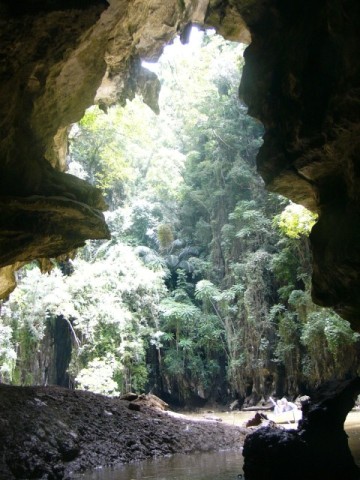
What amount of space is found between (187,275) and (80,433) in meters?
20.9

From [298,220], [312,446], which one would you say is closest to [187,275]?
[298,220]

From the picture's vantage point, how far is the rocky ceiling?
5945 millimetres

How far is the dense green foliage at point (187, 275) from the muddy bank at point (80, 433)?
734cm

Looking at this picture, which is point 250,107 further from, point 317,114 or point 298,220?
point 298,220

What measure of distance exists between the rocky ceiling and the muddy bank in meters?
2.83

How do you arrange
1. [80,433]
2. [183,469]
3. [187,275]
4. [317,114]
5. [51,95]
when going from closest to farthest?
[317,114]
[183,469]
[51,95]
[80,433]
[187,275]

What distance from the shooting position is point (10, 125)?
6.73 meters

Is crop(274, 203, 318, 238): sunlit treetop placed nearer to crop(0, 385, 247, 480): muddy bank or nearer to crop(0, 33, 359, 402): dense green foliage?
crop(0, 33, 359, 402): dense green foliage

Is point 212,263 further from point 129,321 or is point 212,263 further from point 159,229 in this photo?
point 129,321

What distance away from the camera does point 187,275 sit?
2958 cm

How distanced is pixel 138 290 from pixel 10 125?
56.8 ft

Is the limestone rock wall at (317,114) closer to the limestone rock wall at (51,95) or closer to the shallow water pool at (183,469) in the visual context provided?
the limestone rock wall at (51,95)

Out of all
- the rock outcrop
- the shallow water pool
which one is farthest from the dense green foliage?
the rock outcrop

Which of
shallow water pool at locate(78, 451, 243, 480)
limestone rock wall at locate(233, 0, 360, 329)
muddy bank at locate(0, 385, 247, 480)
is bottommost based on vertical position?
shallow water pool at locate(78, 451, 243, 480)
